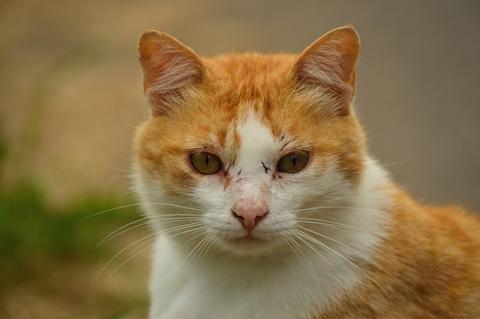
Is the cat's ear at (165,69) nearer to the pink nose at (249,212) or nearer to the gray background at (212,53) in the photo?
the pink nose at (249,212)

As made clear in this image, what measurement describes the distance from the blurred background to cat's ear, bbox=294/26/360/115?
2.40 feet

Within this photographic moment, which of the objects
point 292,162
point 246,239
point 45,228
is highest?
point 45,228

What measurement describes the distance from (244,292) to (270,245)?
0.19 m

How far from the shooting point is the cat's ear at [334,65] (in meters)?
2.00

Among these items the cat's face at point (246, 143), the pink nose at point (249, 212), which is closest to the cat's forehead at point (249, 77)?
the cat's face at point (246, 143)

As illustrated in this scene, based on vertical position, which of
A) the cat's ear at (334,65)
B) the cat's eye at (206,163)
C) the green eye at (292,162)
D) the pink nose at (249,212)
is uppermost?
the cat's ear at (334,65)

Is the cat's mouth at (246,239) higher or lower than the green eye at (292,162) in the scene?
lower

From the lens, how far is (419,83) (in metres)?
4.52

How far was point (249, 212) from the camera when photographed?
1.83 metres

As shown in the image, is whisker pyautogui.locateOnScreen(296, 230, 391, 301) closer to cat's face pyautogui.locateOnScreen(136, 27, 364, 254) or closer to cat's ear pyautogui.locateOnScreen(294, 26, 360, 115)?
cat's face pyautogui.locateOnScreen(136, 27, 364, 254)

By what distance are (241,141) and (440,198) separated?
206 cm

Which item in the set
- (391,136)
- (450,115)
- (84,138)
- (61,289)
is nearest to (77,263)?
(61,289)

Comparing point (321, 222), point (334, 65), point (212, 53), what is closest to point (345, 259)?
point (321, 222)

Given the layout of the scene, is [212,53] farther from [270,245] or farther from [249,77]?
[270,245]
